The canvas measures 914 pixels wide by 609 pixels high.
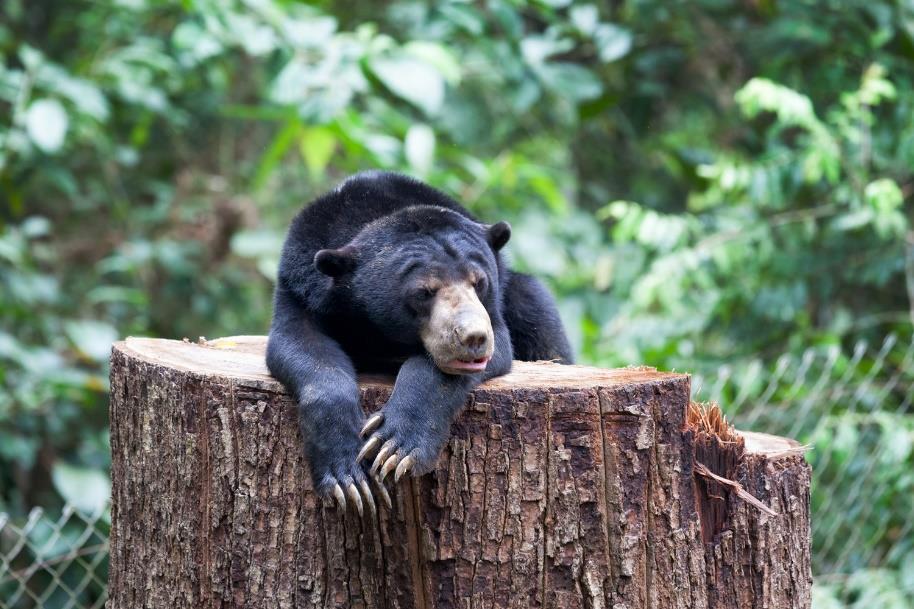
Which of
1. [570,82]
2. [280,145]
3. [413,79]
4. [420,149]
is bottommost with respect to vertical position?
[420,149]

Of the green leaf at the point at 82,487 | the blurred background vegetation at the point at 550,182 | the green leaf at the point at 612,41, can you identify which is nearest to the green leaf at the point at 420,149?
the blurred background vegetation at the point at 550,182

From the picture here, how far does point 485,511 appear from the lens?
254 cm

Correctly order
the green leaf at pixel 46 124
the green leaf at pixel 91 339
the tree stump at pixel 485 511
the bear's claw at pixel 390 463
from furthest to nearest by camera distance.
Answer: the green leaf at pixel 91 339
the green leaf at pixel 46 124
the tree stump at pixel 485 511
the bear's claw at pixel 390 463

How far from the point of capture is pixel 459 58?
277 inches

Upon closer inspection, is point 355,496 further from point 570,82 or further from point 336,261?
point 570,82

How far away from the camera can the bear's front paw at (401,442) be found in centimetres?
244

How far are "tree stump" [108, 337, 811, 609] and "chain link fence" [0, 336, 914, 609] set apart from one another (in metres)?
2.12

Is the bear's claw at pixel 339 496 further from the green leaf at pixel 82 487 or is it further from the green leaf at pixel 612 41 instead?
the green leaf at pixel 612 41

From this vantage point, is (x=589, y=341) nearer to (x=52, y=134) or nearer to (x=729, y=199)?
(x=729, y=199)

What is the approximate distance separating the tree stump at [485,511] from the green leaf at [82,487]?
7.48 ft

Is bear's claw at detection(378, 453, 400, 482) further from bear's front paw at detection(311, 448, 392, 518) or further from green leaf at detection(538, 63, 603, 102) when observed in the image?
green leaf at detection(538, 63, 603, 102)

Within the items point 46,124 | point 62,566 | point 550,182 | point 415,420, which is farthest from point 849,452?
point 46,124

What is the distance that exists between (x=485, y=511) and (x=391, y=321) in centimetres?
75

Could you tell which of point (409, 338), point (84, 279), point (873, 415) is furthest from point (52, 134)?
point (873, 415)
